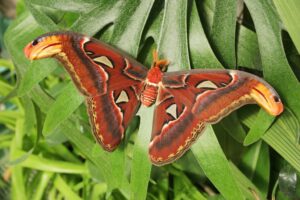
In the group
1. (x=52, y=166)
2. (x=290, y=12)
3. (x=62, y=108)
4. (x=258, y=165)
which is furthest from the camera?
(x=52, y=166)

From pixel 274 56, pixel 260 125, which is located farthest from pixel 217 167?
pixel 274 56

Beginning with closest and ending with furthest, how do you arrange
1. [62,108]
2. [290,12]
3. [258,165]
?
[290,12] < [62,108] < [258,165]

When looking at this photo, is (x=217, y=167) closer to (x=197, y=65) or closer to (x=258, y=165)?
(x=197, y=65)

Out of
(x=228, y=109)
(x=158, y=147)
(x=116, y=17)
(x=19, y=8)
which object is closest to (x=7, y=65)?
(x=19, y=8)

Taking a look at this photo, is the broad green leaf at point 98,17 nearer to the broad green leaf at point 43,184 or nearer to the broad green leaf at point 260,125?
the broad green leaf at point 260,125

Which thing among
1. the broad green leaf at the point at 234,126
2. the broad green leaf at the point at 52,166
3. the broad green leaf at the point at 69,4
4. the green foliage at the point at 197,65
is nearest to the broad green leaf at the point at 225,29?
the green foliage at the point at 197,65

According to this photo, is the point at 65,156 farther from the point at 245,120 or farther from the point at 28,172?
the point at 245,120
